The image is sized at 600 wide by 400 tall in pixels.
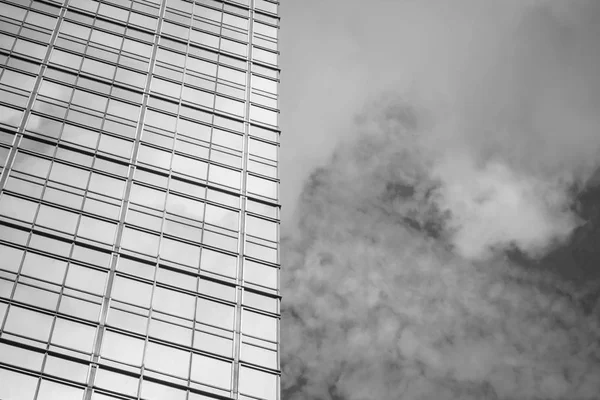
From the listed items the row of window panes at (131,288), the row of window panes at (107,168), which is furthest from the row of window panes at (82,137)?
the row of window panes at (131,288)

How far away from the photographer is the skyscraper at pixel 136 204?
3838 cm

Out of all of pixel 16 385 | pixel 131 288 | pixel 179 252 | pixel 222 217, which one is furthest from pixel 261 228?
pixel 16 385

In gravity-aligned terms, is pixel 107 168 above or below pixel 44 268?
above

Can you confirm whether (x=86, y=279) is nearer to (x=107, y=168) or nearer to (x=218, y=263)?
(x=218, y=263)

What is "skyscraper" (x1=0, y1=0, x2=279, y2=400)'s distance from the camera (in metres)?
38.4

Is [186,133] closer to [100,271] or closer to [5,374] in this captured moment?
[100,271]

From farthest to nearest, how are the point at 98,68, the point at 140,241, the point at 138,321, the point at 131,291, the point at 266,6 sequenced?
the point at 266,6 → the point at 98,68 → the point at 140,241 → the point at 131,291 → the point at 138,321

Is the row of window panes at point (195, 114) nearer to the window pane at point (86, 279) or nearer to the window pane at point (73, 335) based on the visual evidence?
the window pane at point (86, 279)

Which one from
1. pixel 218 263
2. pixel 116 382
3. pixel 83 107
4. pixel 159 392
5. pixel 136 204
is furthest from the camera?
pixel 83 107

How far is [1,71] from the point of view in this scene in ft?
166

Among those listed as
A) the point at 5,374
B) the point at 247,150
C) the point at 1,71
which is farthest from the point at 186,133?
the point at 5,374

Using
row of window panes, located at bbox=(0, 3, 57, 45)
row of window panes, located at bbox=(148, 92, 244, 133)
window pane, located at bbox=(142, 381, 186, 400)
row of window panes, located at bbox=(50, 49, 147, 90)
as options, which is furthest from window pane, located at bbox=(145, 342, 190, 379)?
row of window panes, located at bbox=(0, 3, 57, 45)

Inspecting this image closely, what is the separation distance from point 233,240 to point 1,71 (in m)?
17.4

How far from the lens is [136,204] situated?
151ft
